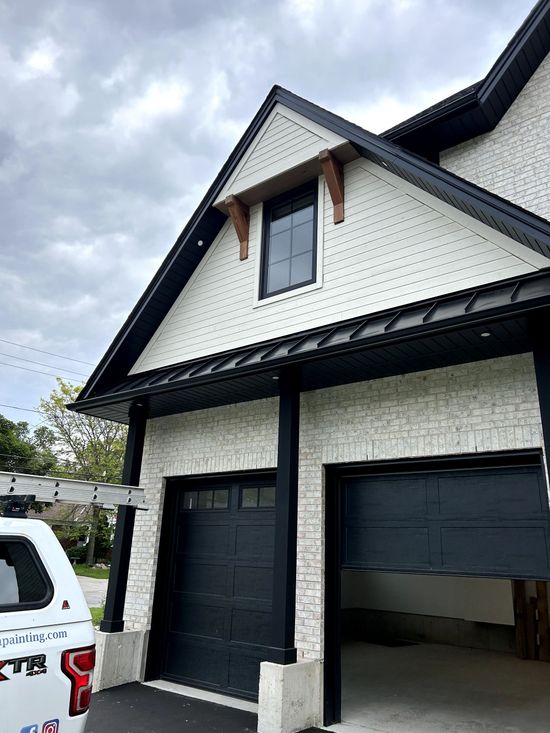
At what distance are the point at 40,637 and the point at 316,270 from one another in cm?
599

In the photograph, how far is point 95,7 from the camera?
12.9 metres

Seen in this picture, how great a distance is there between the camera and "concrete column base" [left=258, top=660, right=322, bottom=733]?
602 centimetres

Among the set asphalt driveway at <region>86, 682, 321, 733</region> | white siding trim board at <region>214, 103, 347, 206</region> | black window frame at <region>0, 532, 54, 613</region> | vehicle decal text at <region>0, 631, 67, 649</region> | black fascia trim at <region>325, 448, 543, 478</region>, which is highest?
white siding trim board at <region>214, 103, 347, 206</region>

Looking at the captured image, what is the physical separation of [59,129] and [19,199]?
7.16 m

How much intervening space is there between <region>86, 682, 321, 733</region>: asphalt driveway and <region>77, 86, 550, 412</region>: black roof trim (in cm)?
462

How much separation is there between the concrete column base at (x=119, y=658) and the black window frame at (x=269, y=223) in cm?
561

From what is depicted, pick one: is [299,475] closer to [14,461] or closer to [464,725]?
[464,725]

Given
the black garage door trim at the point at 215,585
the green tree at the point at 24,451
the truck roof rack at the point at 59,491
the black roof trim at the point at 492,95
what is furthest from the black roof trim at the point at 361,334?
the green tree at the point at 24,451

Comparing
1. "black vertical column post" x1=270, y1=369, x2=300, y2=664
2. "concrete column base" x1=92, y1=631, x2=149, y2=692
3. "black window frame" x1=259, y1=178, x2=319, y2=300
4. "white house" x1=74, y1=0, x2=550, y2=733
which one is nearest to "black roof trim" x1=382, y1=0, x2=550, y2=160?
"white house" x1=74, y1=0, x2=550, y2=733

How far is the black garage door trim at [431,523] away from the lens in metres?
5.75

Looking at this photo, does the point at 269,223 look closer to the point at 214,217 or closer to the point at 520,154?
the point at 214,217

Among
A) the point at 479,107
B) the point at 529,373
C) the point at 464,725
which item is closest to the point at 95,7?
the point at 479,107

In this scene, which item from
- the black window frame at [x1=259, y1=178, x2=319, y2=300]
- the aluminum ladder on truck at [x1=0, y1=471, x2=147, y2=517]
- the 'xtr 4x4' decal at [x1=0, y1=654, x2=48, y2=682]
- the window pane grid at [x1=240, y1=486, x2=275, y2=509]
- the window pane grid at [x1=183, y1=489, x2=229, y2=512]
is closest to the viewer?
the 'xtr 4x4' decal at [x1=0, y1=654, x2=48, y2=682]

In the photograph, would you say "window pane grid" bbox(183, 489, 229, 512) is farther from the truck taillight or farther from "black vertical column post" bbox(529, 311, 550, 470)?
the truck taillight
